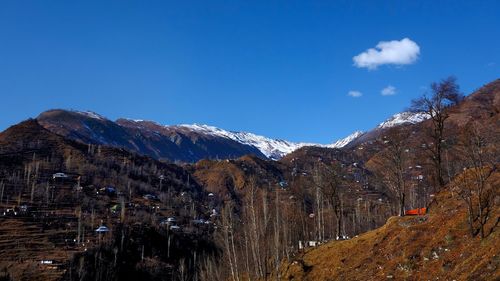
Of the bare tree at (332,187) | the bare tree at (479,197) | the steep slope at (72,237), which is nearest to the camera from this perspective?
the bare tree at (479,197)

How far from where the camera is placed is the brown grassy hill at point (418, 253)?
26547 mm

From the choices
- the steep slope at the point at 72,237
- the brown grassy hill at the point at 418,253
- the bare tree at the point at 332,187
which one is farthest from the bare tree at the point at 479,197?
the steep slope at the point at 72,237

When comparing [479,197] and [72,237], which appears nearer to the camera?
[479,197]

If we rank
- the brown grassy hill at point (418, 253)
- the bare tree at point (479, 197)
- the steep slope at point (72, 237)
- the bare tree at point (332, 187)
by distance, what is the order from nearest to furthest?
the brown grassy hill at point (418, 253) < the bare tree at point (479, 197) < the bare tree at point (332, 187) < the steep slope at point (72, 237)

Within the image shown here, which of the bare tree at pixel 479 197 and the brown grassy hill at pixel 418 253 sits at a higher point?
the bare tree at pixel 479 197

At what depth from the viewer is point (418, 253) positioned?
106 feet

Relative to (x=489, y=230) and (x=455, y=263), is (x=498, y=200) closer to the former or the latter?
(x=489, y=230)

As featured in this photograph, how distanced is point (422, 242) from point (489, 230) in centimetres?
585

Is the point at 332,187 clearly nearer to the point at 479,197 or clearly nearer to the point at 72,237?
the point at 479,197

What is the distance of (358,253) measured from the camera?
40375 mm

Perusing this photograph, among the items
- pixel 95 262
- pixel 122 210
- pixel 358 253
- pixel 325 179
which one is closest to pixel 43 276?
pixel 95 262

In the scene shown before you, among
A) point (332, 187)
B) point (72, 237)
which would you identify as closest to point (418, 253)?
point (332, 187)

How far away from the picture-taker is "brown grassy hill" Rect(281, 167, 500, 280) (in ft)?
87.1

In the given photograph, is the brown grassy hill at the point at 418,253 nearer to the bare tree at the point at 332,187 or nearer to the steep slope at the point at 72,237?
the bare tree at the point at 332,187
